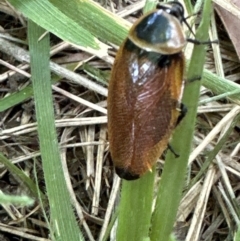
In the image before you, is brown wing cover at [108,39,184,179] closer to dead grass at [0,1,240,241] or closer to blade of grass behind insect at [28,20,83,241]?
blade of grass behind insect at [28,20,83,241]

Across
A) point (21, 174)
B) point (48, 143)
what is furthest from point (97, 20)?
point (21, 174)

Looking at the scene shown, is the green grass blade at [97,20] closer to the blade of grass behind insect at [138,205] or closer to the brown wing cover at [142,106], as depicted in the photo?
the brown wing cover at [142,106]

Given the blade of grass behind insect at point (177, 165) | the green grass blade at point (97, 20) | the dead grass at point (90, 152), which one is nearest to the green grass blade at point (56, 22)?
the green grass blade at point (97, 20)

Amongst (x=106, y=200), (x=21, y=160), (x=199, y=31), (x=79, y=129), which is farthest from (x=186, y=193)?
(x=199, y=31)

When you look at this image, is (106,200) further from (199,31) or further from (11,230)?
(199,31)

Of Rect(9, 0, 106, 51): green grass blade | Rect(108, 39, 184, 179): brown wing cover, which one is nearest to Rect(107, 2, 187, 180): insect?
Rect(108, 39, 184, 179): brown wing cover

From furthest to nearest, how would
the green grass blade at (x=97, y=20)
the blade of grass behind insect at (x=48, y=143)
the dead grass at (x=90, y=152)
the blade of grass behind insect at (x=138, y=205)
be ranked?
the dead grass at (x=90, y=152)
the green grass blade at (x=97, y=20)
the blade of grass behind insect at (x=48, y=143)
the blade of grass behind insect at (x=138, y=205)
